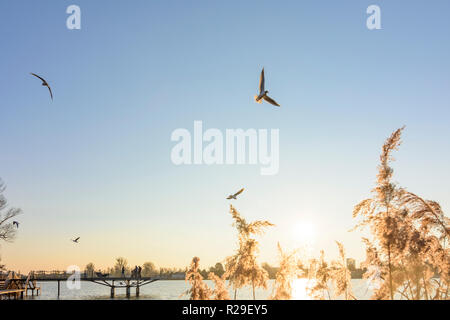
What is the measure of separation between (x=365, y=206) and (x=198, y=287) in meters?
7.71

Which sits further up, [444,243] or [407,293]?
[444,243]

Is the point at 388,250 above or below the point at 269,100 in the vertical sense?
below

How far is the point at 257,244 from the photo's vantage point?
47.5 feet

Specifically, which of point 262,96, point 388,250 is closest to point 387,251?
point 388,250

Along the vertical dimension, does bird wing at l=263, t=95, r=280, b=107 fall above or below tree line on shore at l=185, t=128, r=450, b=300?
above

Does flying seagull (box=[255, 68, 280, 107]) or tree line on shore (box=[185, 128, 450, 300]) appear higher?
flying seagull (box=[255, 68, 280, 107])

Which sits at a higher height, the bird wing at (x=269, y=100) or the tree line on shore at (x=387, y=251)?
the bird wing at (x=269, y=100)

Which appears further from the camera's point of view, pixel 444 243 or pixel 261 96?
pixel 444 243

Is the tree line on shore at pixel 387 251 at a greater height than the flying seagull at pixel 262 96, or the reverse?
the flying seagull at pixel 262 96

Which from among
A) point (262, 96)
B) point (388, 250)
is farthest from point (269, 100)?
point (388, 250)

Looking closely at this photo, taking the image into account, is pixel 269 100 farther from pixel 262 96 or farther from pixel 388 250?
pixel 388 250

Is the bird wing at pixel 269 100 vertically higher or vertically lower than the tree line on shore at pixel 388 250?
higher
